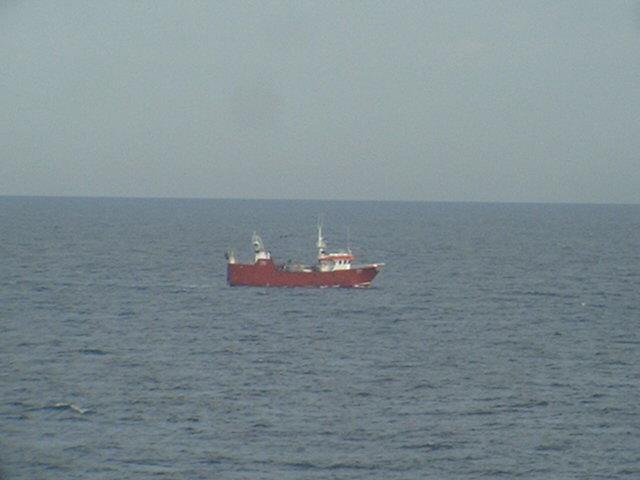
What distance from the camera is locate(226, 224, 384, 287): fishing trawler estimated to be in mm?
103562

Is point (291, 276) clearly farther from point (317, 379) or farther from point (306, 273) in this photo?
point (317, 379)

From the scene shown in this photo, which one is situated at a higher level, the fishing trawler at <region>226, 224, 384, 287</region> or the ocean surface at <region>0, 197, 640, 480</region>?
the fishing trawler at <region>226, 224, 384, 287</region>

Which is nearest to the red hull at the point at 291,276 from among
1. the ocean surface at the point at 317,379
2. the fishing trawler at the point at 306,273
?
the fishing trawler at the point at 306,273

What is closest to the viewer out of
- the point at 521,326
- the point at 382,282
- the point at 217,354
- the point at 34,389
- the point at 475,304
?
the point at 34,389

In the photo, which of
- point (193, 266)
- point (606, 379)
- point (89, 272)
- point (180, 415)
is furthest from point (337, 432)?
point (193, 266)

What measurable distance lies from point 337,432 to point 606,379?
18.3 meters

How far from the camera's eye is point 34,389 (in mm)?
54344

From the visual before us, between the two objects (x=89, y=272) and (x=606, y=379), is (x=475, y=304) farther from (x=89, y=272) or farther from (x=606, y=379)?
(x=89, y=272)

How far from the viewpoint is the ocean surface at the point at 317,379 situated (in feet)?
144

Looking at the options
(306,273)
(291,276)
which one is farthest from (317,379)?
(291,276)

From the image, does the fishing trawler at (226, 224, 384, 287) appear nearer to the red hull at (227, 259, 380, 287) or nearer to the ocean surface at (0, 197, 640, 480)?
the red hull at (227, 259, 380, 287)

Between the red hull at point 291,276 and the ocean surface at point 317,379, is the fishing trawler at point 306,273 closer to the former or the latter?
the red hull at point 291,276

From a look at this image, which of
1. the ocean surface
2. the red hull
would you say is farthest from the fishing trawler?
the ocean surface

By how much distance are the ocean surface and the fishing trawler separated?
78.1 inches
